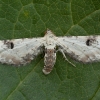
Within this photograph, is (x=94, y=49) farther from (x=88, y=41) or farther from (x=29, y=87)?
(x=29, y=87)

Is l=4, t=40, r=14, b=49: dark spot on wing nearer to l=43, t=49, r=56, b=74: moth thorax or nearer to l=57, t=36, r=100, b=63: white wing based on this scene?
l=43, t=49, r=56, b=74: moth thorax

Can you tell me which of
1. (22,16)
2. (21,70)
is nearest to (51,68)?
(21,70)

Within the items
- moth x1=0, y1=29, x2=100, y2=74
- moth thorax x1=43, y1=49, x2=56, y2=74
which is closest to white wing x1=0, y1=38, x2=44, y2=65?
moth x1=0, y1=29, x2=100, y2=74

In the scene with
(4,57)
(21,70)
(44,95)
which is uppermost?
(4,57)

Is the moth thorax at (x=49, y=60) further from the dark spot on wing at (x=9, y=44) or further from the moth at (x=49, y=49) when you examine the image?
the dark spot on wing at (x=9, y=44)

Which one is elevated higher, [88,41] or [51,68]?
[88,41]

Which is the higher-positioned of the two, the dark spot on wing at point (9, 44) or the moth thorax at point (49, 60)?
the dark spot on wing at point (9, 44)

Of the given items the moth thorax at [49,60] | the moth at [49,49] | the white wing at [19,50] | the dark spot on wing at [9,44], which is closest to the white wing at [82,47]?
the moth at [49,49]
